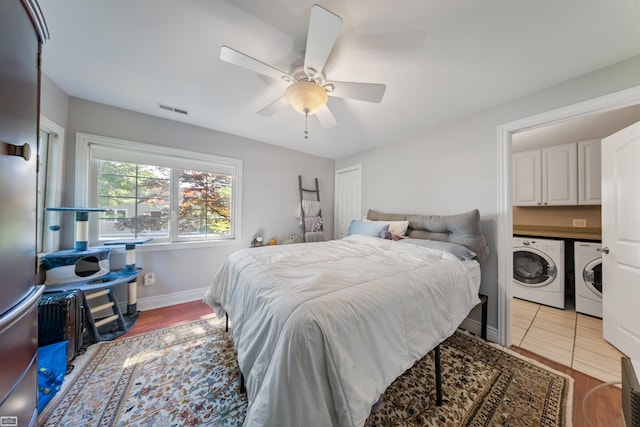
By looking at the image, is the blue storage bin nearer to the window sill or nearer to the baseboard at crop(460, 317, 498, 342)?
the window sill

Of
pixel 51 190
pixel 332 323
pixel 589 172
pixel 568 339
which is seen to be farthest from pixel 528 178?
pixel 51 190

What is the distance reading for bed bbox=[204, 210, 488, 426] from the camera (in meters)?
0.75

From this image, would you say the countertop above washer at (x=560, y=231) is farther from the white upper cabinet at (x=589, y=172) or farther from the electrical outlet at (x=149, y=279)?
the electrical outlet at (x=149, y=279)

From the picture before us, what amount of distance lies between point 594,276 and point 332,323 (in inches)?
142

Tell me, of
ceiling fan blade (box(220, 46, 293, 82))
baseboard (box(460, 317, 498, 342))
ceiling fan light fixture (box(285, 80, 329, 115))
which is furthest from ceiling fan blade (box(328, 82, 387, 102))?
baseboard (box(460, 317, 498, 342))

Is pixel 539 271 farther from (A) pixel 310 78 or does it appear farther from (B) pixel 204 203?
(B) pixel 204 203

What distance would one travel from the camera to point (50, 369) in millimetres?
1381

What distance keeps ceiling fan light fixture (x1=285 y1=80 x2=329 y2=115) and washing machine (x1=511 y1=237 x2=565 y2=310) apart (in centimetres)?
349

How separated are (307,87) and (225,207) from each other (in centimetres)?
229

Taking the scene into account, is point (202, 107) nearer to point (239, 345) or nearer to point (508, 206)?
point (239, 345)

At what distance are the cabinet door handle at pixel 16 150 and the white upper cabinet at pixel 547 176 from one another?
4.98 m

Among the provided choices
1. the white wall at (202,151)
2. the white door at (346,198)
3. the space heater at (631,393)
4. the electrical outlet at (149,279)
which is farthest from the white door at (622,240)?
the electrical outlet at (149,279)

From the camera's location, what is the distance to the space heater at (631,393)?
62 centimetres

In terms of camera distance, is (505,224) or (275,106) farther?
(505,224)
